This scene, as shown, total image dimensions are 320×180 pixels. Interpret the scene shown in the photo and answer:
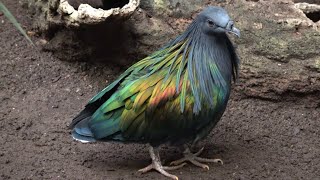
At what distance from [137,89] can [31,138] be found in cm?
99

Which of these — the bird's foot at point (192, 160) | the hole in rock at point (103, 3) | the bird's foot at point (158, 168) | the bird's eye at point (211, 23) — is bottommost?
the bird's foot at point (192, 160)

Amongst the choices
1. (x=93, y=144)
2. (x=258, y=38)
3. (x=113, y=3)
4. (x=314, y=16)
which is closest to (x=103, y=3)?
(x=113, y=3)

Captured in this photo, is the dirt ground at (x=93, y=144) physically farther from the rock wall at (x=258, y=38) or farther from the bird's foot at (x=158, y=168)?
the rock wall at (x=258, y=38)

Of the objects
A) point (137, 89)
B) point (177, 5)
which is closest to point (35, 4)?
point (177, 5)

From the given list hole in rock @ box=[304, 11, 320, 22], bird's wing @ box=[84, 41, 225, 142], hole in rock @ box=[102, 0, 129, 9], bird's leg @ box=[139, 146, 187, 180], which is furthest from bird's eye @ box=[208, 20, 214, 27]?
hole in rock @ box=[304, 11, 320, 22]

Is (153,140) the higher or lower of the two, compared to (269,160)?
higher

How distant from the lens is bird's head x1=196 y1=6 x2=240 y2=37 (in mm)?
3277

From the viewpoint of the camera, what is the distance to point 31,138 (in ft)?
12.7

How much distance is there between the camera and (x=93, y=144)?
12.8 ft

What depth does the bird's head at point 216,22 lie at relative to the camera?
3.28 m

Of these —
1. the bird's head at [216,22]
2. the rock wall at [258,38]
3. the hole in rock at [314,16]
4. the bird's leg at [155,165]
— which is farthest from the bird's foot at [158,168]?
the hole in rock at [314,16]

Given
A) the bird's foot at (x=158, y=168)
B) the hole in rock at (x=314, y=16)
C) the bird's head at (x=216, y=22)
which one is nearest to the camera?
the bird's head at (x=216, y=22)

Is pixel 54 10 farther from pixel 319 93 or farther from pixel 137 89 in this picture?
pixel 319 93

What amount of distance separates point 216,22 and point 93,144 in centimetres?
130
